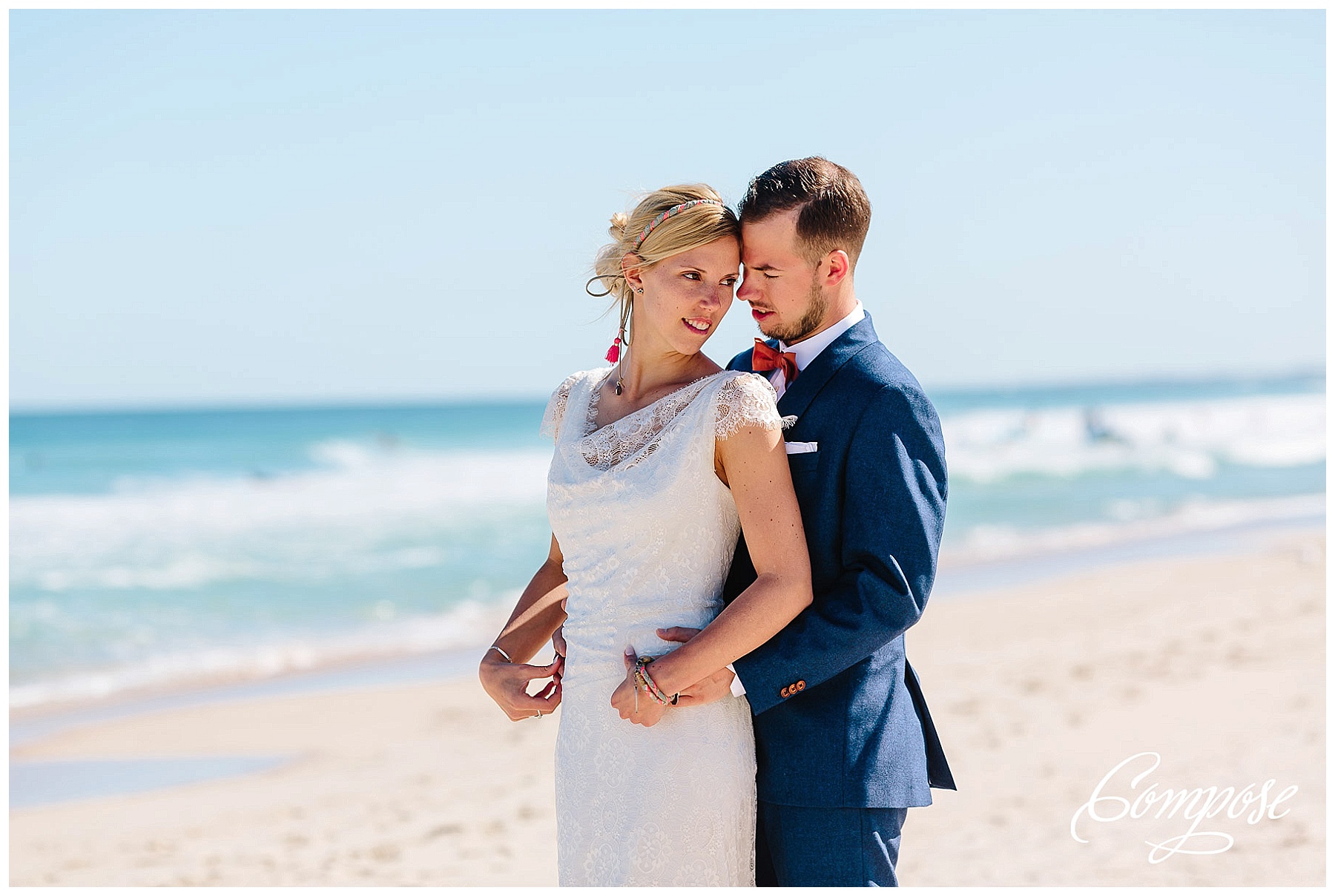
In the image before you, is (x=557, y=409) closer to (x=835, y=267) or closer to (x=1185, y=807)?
(x=835, y=267)

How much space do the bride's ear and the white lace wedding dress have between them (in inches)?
11.1

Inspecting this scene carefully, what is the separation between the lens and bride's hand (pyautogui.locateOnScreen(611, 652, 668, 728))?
2.55 meters

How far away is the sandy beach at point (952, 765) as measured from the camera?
534cm

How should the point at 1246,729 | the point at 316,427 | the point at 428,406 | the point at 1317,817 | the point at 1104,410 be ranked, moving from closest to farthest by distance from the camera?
1. the point at 1317,817
2. the point at 1246,729
3. the point at 1104,410
4. the point at 316,427
5. the point at 428,406

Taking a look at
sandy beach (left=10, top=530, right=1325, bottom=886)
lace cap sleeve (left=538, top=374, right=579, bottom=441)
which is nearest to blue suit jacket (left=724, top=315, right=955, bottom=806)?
lace cap sleeve (left=538, top=374, right=579, bottom=441)

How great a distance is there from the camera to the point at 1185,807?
580cm

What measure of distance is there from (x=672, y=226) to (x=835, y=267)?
37 centimetres

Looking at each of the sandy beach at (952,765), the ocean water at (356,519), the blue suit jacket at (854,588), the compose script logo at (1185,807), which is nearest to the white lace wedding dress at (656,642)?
the blue suit jacket at (854,588)

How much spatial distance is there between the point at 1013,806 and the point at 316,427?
4218cm

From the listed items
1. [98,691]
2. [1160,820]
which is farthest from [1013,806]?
[98,691]

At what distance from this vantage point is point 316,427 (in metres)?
45.3

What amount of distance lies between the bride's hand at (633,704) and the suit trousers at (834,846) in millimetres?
344

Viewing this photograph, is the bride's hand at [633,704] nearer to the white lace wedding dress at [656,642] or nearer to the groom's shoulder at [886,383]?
the white lace wedding dress at [656,642]

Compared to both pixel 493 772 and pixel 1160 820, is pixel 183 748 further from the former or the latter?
pixel 1160 820
